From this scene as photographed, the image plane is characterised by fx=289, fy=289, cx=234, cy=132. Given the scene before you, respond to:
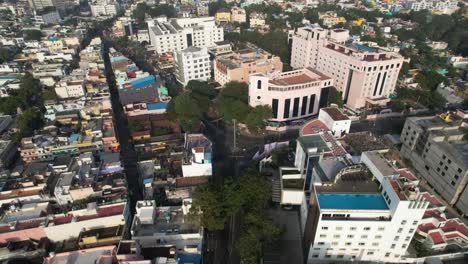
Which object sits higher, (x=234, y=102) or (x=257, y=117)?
(x=234, y=102)

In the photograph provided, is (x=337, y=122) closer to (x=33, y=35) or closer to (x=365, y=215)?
(x=365, y=215)

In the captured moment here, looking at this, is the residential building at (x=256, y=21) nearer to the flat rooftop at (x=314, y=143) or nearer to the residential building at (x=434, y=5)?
the residential building at (x=434, y=5)

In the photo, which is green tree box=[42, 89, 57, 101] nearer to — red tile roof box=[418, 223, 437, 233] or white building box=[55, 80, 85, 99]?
white building box=[55, 80, 85, 99]

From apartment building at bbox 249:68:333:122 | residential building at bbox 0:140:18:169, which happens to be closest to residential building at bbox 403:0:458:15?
apartment building at bbox 249:68:333:122

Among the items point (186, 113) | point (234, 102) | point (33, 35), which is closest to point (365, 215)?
point (234, 102)

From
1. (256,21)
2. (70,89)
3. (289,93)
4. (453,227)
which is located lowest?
(453,227)
